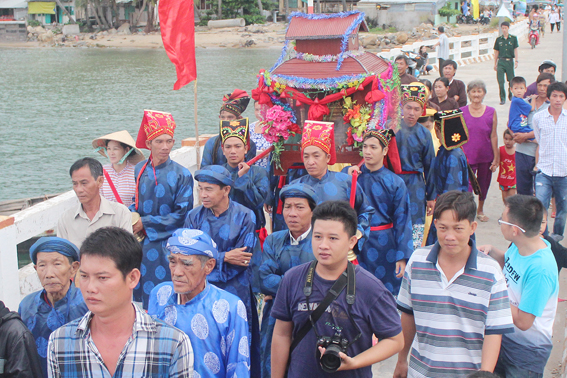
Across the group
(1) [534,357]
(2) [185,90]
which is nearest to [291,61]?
(1) [534,357]

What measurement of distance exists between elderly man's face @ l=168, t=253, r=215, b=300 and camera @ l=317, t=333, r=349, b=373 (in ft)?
2.36

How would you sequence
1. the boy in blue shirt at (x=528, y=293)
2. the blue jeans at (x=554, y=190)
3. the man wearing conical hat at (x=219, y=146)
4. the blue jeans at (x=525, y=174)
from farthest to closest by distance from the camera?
the blue jeans at (x=525, y=174) → the blue jeans at (x=554, y=190) → the man wearing conical hat at (x=219, y=146) → the boy in blue shirt at (x=528, y=293)

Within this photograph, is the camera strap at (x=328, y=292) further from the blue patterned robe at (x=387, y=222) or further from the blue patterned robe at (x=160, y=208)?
the blue patterned robe at (x=160, y=208)

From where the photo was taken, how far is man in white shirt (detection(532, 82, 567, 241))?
20.2ft

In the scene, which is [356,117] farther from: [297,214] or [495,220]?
[495,220]

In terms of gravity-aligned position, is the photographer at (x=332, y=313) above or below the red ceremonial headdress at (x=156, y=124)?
below

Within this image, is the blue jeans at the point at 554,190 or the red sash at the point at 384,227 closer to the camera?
the red sash at the point at 384,227

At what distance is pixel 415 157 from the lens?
19.2 feet

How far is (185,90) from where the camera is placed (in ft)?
110

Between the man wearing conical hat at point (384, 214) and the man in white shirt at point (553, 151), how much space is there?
2046 mm

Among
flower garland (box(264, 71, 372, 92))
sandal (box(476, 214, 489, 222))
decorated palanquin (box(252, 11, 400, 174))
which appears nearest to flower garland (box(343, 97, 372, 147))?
decorated palanquin (box(252, 11, 400, 174))

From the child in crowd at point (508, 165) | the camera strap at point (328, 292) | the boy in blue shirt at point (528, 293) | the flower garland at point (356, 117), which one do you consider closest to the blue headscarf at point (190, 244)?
the camera strap at point (328, 292)

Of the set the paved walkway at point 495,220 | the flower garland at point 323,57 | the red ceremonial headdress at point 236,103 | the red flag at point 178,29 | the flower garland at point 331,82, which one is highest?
the red flag at point 178,29

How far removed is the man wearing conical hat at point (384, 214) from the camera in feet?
16.1
